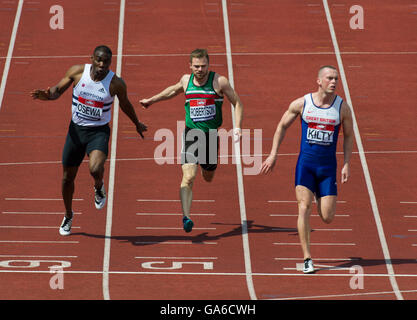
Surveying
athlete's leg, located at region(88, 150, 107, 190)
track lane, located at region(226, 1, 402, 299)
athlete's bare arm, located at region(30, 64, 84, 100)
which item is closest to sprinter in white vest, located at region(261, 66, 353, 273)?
track lane, located at region(226, 1, 402, 299)

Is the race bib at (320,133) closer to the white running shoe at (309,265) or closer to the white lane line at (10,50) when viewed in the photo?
the white running shoe at (309,265)

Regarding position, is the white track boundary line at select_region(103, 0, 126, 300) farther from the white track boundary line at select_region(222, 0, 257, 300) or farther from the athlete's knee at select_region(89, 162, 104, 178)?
the white track boundary line at select_region(222, 0, 257, 300)

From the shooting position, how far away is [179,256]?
13.0 meters

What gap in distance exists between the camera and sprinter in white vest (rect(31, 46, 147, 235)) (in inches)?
508

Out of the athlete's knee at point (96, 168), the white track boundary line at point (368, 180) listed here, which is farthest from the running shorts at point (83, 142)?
the white track boundary line at point (368, 180)

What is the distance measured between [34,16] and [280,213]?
874 centimetres

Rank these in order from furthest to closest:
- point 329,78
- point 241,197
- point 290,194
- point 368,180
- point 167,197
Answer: point 368,180 → point 290,194 → point 241,197 → point 167,197 → point 329,78

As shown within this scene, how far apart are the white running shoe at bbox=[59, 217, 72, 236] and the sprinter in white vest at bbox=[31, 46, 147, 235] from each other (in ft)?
2.29

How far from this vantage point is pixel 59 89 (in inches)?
507

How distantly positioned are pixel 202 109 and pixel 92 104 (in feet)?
4.16

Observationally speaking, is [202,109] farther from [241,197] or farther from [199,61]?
[241,197]

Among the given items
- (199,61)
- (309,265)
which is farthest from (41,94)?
(309,265)

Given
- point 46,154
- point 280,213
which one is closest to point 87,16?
point 46,154

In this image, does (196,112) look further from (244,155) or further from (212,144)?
(244,155)
